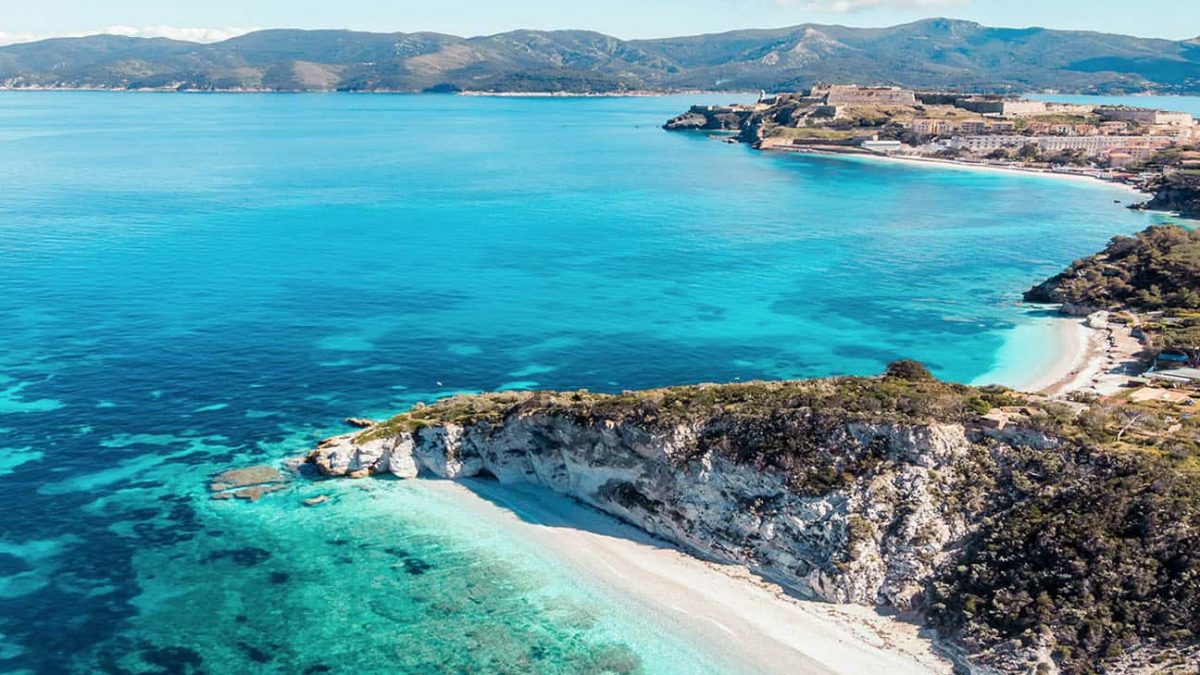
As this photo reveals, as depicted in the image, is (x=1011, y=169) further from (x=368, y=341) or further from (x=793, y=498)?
(x=793, y=498)

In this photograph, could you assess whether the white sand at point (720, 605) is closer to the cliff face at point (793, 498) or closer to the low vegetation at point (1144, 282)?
the cliff face at point (793, 498)

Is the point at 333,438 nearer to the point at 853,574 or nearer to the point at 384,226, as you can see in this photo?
the point at 853,574

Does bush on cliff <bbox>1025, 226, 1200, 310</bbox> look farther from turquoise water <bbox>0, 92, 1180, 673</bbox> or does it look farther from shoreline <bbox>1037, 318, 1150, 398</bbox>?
shoreline <bbox>1037, 318, 1150, 398</bbox>

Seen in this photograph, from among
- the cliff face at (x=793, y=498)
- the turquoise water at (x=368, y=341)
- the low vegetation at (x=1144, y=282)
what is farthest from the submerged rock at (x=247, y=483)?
the low vegetation at (x=1144, y=282)

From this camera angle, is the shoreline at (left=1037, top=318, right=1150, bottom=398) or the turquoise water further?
the shoreline at (left=1037, top=318, right=1150, bottom=398)

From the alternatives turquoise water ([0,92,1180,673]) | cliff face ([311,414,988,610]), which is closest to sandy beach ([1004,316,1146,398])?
turquoise water ([0,92,1180,673])

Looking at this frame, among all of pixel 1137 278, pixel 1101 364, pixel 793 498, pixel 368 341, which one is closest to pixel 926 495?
pixel 793 498

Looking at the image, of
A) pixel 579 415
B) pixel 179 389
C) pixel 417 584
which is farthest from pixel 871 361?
pixel 179 389
